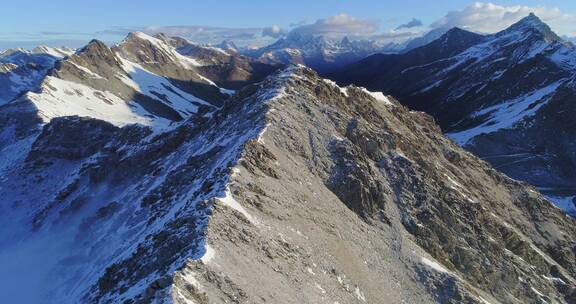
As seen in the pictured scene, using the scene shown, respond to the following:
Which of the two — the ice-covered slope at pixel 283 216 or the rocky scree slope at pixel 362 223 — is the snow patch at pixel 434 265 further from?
the ice-covered slope at pixel 283 216

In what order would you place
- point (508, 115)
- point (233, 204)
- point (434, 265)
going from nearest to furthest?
point (233, 204) < point (434, 265) < point (508, 115)

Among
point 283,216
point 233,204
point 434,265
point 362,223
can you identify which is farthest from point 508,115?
point 233,204

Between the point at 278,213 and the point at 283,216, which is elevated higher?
the point at 278,213

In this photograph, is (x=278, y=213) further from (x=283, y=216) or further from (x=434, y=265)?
(x=434, y=265)

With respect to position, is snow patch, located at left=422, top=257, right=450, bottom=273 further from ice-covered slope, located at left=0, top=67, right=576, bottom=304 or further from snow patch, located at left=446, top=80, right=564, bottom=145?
snow patch, located at left=446, top=80, right=564, bottom=145

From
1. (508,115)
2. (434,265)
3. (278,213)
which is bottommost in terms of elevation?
(508,115)

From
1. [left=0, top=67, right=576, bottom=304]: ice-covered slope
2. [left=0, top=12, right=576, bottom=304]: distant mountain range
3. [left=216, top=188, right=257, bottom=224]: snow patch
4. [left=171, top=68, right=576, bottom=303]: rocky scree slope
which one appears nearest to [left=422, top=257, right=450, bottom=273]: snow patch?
[left=171, top=68, right=576, bottom=303]: rocky scree slope

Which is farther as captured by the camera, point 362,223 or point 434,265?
point 362,223

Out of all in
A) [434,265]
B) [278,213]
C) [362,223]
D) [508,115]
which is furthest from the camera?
[508,115]

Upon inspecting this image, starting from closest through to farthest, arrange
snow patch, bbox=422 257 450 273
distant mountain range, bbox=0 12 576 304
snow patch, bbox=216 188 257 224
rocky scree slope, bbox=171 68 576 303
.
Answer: rocky scree slope, bbox=171 68 576 303 → distant mountain range, bbox=0 12 576 304 → snow patch, bbox=216 188 257 224 → snow patch, bbox=422 257 450 273

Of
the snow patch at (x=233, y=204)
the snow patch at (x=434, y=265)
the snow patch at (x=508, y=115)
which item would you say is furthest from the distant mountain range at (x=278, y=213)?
the snow patch at (x=508, y=115)
